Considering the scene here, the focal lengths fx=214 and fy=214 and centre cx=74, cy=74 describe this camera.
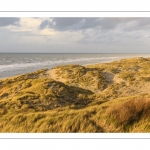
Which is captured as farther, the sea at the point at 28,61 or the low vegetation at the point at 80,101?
the sea at the point at 28,61

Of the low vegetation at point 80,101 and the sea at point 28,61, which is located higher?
the sea at point 28,61

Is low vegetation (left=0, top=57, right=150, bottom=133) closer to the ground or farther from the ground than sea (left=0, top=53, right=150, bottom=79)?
closer to the ground

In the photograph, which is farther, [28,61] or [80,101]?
[28,61]

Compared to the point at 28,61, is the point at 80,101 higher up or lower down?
lower down

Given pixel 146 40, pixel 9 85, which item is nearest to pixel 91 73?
pixel 146 40

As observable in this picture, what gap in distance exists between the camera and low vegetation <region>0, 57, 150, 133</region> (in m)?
4.69

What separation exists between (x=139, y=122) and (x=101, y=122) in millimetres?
859

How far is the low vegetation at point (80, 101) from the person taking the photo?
4.69m

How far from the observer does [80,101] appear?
20.9ft

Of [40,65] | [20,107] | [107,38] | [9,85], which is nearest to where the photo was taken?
[20,107]

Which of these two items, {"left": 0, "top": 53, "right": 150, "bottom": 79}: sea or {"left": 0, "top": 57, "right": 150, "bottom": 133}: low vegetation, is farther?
{"left": 0, "top": 53, "right": 150, "bottom": 79}: sea
